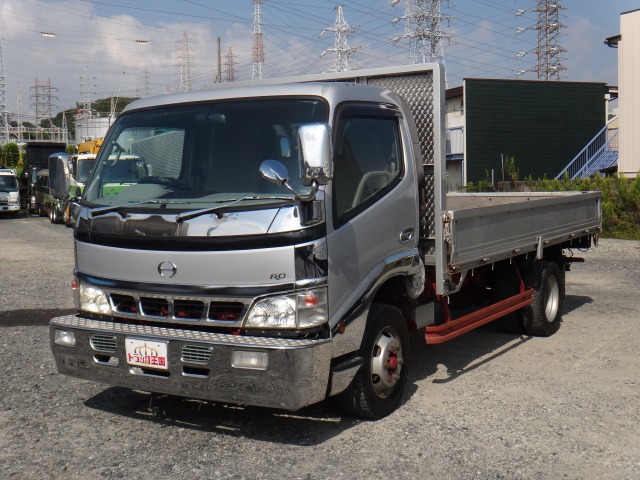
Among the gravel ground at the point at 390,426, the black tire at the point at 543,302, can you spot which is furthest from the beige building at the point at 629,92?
the gravel ground at the point at 390,426

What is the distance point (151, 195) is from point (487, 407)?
119 inches

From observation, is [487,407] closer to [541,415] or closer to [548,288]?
[541,415]

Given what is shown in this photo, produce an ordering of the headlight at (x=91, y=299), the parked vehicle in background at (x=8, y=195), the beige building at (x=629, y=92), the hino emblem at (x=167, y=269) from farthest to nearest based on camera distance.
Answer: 1. the parked vehicle in background at (x=8, y=195)
2. the beige building at (x=629, y=92)
3. the headlight at (x=91, y=299)
4. the hino emblem at (x=167, y=269)

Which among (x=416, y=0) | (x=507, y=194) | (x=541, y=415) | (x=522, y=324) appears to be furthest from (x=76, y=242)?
(x=416, y=0)

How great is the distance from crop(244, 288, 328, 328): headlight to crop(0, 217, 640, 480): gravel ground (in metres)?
0.90

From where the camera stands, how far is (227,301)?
4801 millimetres

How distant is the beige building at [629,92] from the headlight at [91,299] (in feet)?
72.0

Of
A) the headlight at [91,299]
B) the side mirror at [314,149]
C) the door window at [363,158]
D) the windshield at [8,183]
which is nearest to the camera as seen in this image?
the side mirror at [314,149]

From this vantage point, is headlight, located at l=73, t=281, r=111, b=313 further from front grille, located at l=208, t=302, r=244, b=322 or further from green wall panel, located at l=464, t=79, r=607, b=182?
green wall panel, located at l=464, t=79, r=607, b=182

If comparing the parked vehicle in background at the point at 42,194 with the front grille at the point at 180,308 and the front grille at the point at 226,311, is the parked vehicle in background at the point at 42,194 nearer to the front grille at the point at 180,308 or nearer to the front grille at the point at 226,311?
the front grille at the point at 180,308

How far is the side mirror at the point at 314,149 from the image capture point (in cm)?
457

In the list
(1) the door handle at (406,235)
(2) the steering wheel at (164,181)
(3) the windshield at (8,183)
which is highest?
(3) the windshield at (8,183)

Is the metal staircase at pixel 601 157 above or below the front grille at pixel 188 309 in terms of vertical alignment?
above

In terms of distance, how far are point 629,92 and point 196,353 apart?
75.8 ft
